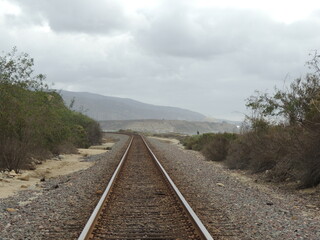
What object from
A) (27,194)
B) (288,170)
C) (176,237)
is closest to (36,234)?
(176,237)

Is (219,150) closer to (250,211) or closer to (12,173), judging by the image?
(12,173)

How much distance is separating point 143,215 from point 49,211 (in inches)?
93.5

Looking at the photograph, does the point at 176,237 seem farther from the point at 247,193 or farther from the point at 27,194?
the point at 27,194

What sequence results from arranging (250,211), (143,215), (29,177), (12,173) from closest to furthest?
(143,215)
(250,211)
(29,177)
(12,173)

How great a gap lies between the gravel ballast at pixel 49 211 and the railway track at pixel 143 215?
0.38 m

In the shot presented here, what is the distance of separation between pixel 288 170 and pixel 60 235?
9990 mm

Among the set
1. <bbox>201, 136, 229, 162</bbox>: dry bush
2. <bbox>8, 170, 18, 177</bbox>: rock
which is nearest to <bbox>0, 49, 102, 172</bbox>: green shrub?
<bbox>8, 170, 18, 177</bbox>: rock

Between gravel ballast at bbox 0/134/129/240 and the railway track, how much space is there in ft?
1.24

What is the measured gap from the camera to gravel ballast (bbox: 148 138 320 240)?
25.1ft

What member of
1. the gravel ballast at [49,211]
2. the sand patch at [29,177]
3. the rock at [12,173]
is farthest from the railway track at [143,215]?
the rock at [12,173]

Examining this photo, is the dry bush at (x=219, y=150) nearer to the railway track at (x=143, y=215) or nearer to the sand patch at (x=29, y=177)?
the sand patch at (x=29, y=177)

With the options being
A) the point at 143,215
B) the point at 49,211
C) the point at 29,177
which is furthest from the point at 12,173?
the point at 143,215

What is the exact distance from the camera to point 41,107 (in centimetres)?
2138

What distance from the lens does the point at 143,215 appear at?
29.5 ft
